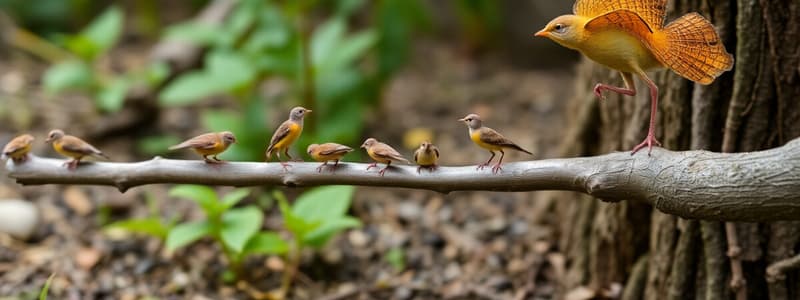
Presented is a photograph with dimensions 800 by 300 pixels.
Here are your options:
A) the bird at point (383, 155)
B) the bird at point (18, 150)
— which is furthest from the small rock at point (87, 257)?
the bird at point (383, 155)

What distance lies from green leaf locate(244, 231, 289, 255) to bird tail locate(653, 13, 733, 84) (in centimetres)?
155

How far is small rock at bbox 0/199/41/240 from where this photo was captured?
127 inches

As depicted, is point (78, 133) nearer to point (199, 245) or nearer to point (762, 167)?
point (199, 245)

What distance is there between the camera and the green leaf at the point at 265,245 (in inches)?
110

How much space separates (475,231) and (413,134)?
2.91 feet

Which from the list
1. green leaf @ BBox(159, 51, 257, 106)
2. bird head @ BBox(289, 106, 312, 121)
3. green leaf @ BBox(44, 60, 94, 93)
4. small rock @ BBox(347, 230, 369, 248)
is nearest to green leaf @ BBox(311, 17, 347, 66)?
green leaf @ BBox(159, 51, 257, 106)

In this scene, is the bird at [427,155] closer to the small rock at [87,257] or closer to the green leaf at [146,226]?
the green leaf at [146,226]

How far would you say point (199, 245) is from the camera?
3275mm

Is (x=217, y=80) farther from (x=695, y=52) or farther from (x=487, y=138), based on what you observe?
(x=695, y=52)

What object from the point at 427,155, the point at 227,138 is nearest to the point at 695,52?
the point at 427,155

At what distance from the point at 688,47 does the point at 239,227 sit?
64.2 inches

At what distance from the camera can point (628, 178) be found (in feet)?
6.08

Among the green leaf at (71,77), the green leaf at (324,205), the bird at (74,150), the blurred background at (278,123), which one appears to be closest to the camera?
the bird at (74,150)

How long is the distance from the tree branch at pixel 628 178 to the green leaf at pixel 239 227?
828mm
